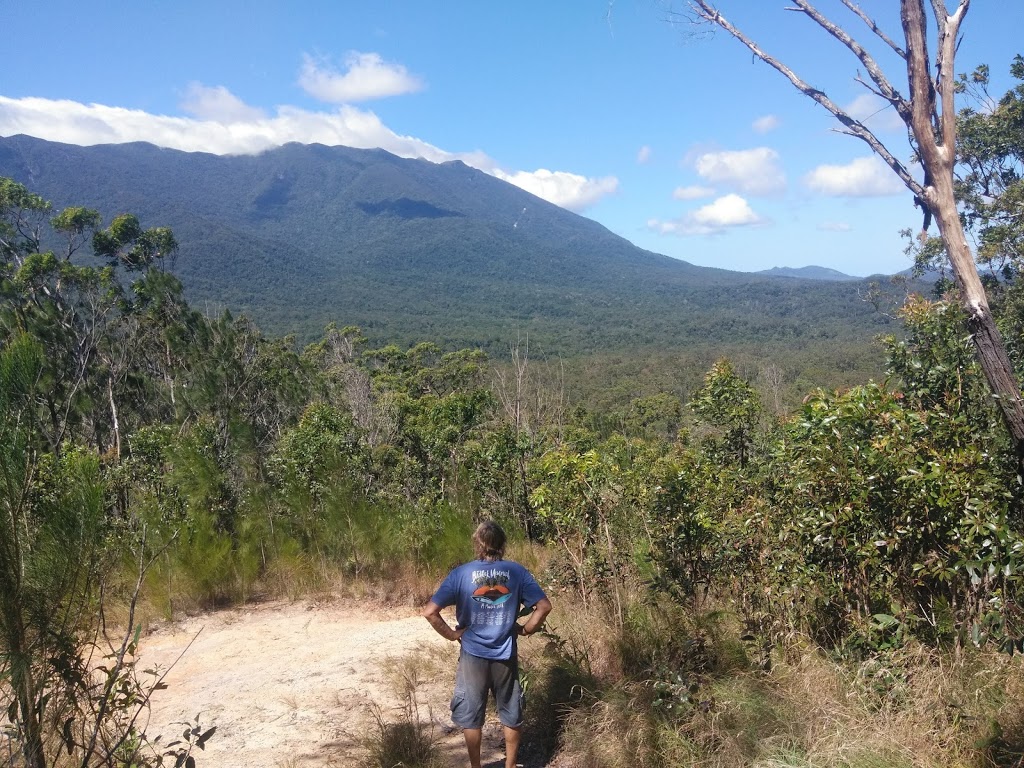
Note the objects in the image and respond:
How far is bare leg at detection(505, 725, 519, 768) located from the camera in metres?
3.06

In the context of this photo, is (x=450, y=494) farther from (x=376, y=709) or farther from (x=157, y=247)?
(x=157, y=247)

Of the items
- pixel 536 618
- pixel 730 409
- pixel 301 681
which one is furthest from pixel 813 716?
pixel 730 409

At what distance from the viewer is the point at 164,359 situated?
16562 millimetres

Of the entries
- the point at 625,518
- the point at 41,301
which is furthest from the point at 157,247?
the point at 625,518

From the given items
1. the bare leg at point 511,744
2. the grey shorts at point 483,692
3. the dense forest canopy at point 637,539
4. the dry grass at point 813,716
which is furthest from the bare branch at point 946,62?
the bare leg at point 511,744

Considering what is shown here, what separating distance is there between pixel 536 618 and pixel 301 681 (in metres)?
2.11

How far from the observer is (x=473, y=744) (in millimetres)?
3088

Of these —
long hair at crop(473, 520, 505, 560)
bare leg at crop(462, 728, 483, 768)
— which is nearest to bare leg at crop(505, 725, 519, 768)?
bare leg at crop(462, 728, 483, 768)

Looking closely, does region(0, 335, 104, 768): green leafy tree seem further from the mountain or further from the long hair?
the mountain

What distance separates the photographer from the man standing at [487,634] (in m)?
3.11

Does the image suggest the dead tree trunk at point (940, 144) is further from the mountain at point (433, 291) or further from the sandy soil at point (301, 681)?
the mountain at point (433, 291)

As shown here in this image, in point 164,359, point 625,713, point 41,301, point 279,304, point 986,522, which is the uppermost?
point 279,304

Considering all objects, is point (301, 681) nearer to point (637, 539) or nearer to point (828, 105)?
point (637, 539)

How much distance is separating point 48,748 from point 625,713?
2.25 metres
